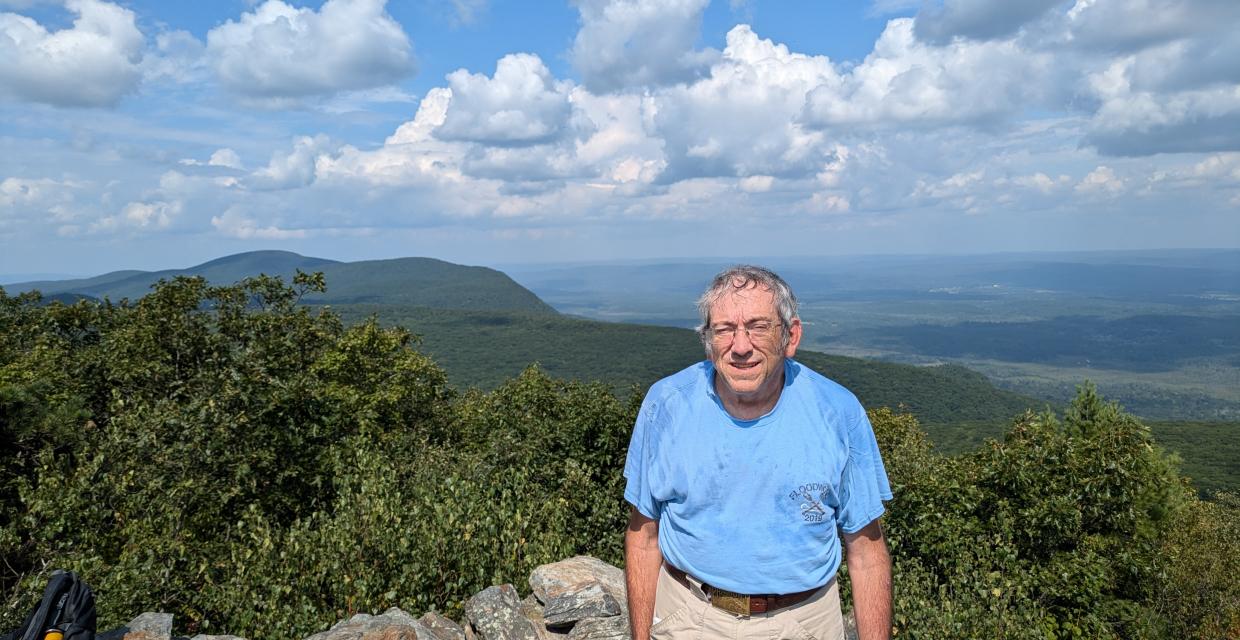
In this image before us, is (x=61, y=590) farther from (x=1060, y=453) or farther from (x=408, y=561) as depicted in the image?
(x=1060, y=453)

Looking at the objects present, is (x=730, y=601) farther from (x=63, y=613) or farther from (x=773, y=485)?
(x=63, y=613)

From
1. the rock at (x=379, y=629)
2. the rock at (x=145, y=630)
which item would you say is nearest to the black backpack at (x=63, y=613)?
the rock at (x=145, y=630)

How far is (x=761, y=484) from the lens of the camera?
375 cm

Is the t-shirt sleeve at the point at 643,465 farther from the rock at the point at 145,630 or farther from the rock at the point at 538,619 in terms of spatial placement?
the rock at the point at 145,630

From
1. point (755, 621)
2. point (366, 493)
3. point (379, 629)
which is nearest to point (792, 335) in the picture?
point (755, 621)

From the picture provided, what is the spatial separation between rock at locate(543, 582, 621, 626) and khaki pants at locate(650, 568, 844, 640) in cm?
467

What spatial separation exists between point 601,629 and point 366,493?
4.98m

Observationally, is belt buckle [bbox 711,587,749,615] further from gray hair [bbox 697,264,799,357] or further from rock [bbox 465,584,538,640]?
rock [bbox 465,584,538,640]

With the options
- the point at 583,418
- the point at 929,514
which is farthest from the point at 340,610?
the point at 929,514

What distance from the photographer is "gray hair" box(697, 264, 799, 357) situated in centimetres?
391

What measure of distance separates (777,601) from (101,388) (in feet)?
75.9

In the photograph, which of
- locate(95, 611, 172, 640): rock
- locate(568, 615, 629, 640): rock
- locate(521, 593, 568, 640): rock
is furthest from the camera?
locate(521, 593, 568, 640): rock

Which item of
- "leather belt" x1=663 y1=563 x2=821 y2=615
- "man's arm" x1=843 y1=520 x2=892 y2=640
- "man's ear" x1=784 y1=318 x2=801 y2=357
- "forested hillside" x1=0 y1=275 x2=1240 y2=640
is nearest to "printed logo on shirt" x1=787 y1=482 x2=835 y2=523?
"man's arm" x1=843 y1=520 x2=892 y2=640

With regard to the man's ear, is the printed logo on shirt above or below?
below
